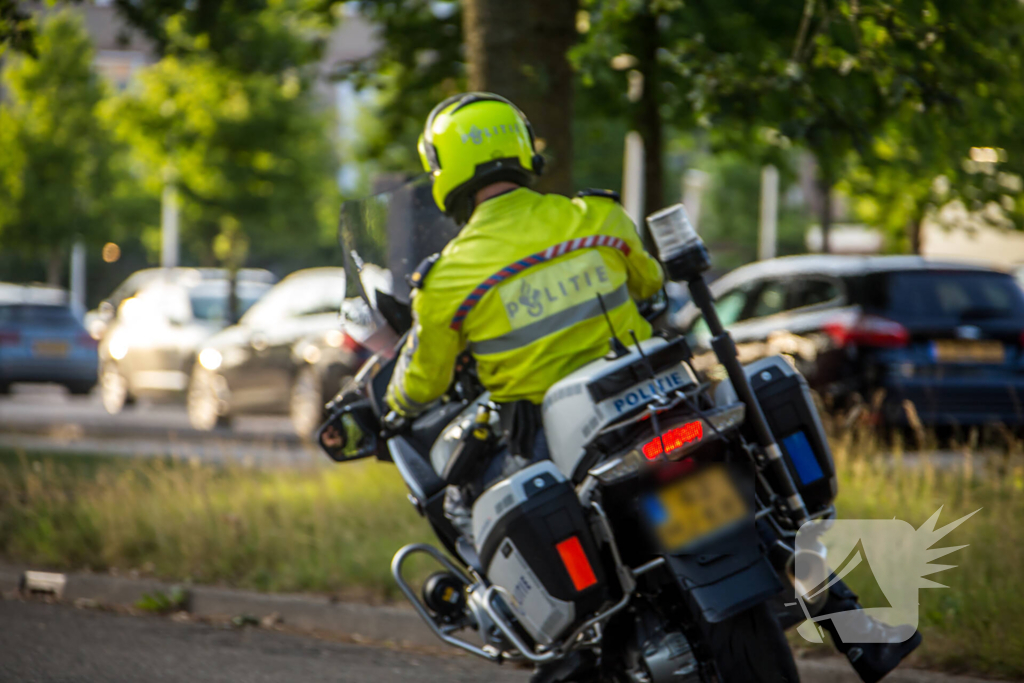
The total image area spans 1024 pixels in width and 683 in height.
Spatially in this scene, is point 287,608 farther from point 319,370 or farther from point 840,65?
point 319,370

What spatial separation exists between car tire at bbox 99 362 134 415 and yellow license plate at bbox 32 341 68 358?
4.79 ft

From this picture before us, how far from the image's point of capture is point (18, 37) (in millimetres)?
7672

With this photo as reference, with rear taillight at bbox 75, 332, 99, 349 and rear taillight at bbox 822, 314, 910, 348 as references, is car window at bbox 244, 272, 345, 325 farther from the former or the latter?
rear taillight at bbox 75, 332, 99, 349

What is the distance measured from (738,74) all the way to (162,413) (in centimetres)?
1320

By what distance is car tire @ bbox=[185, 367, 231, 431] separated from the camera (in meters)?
14.2

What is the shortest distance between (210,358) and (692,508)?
38.7 ft

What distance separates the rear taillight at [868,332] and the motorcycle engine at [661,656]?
6.20m

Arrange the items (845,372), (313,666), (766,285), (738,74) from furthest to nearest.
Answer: (766,285)
(845,372)
(738,74)
(313,666)

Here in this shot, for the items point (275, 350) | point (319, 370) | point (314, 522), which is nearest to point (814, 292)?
point (319, 370)

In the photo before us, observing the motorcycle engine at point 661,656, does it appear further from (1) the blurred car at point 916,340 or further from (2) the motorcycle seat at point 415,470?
(1) the blurred car at point 916,340

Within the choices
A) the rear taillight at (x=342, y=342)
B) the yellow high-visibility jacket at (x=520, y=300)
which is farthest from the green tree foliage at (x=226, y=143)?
the yellow high-visibility jacket at (x=520, y=300)

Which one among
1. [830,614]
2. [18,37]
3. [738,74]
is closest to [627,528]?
[830,614]

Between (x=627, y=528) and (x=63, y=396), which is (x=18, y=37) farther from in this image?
(x=63, y=396)

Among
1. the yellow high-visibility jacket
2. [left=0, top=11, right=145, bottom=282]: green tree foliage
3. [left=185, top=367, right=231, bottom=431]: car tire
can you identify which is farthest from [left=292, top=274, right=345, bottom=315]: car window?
[left=0, top=11, right=145, bottom=282]: green tree foliage
